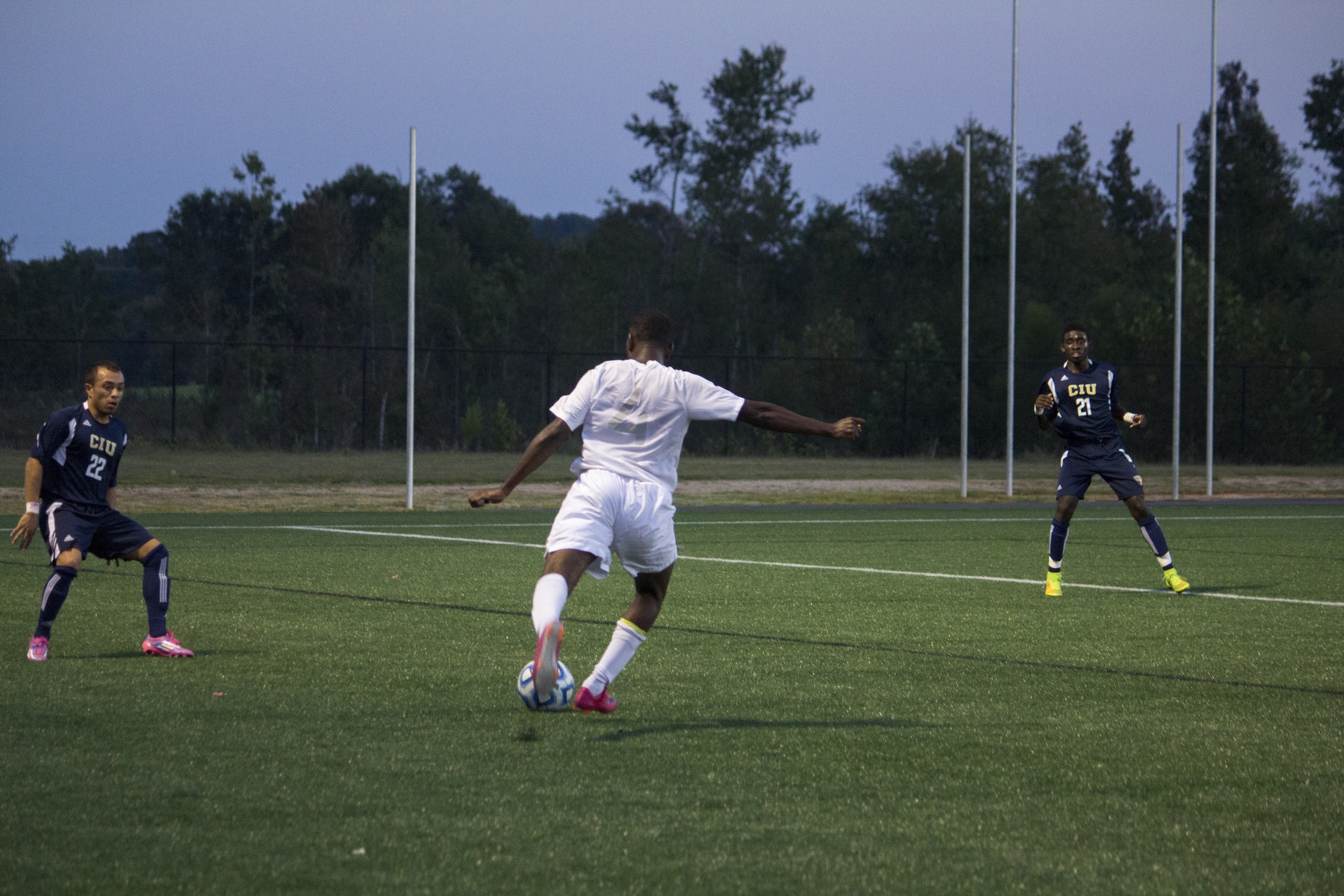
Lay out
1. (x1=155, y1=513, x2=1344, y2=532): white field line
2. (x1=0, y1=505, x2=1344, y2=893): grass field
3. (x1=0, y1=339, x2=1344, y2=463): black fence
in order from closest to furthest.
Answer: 1. (x1=0, y1=505, x2=1344, y2=893): grass field
2. (x1=155, y1=513, x2=1344, y2=532): white field line
3. (x1=0, y1=339, x2=1344, y2=463): black fence

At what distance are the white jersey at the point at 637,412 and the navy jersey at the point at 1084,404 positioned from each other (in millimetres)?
6819

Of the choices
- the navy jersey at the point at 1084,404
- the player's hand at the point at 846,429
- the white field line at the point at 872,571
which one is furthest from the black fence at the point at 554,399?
the player's hand at the point at 846,429

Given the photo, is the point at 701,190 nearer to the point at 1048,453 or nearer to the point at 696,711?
the point at 1048,453

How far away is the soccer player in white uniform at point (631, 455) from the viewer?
6469mm

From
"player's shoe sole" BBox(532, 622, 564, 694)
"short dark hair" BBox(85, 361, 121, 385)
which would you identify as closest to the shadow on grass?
"player's shoe sole" BBox(532, 622, 564, 694)

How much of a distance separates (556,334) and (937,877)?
165ft

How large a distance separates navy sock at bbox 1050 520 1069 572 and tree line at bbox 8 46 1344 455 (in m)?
37.4

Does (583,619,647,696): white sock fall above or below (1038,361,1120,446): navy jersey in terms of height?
below

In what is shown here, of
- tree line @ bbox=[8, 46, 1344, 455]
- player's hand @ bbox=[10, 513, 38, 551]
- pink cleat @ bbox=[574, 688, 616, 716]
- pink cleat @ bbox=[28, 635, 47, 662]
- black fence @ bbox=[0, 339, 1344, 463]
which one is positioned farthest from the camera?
tree line @ bbox=[8, 46, 1344, 455]

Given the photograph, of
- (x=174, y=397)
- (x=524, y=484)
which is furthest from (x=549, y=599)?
(x=174, y=397)

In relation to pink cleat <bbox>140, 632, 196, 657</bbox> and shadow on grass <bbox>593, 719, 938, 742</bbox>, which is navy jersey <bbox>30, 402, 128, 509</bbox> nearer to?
pink cleat <bbox>140, 632, 196, 657</bbox>

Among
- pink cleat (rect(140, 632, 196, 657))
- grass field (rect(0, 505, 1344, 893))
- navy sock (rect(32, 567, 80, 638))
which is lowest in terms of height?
grass field (rect(0, 505, 1344, 893))

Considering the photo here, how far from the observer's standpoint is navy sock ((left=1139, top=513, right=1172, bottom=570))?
496 inches

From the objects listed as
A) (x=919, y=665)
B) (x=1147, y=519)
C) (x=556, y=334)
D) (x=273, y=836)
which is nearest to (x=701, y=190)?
(x=556, y=334)
